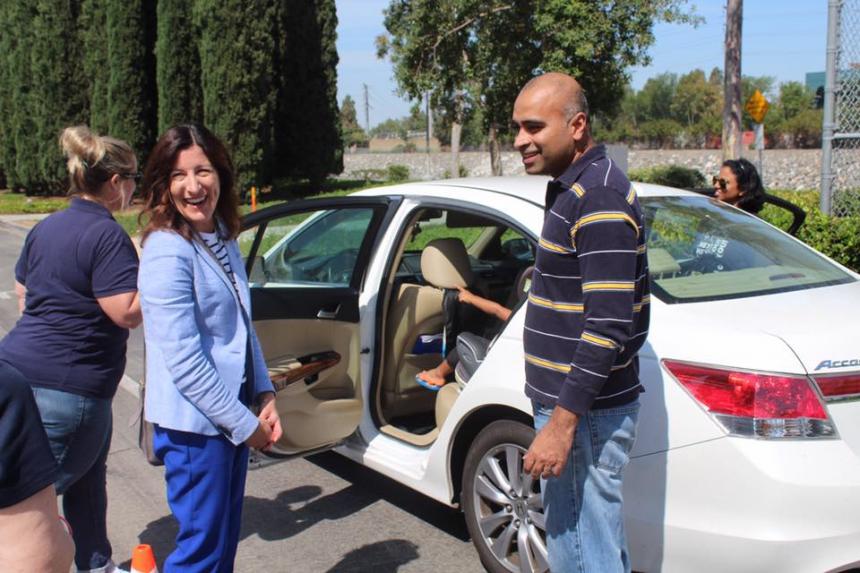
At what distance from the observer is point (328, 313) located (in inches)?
163

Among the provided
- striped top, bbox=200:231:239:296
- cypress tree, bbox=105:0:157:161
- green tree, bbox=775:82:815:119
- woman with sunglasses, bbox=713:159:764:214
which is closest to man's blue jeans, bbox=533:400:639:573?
striped top, bbox=200:231:239:296

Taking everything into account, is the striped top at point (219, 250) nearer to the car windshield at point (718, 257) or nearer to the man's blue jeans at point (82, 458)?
the man's blue jeans at point (82, 458)

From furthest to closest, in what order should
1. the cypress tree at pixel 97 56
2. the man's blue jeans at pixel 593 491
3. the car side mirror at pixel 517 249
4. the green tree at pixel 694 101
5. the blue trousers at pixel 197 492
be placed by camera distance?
1. the green tree at pixel 694 101
2. the cypress tree at pixel 97 56
3. the car side mirror at pixel 517 249
4. the blue trousers at pixel 197 492
5. the man's blue jeans at pixel 593 491

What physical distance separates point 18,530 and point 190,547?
0.78 metres

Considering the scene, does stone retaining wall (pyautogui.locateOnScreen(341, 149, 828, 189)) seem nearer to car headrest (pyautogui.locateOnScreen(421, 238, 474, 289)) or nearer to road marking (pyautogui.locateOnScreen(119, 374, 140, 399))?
road marking (pyautogui.locateOnScreen(119, 374, 140, 399))

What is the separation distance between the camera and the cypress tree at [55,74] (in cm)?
2864

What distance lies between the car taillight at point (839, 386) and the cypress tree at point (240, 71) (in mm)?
22628

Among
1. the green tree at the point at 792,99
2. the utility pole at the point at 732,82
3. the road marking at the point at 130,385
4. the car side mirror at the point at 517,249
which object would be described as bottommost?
the road marking at the point at 130,385

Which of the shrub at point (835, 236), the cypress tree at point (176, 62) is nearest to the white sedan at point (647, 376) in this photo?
the shrub at point (835, 236)

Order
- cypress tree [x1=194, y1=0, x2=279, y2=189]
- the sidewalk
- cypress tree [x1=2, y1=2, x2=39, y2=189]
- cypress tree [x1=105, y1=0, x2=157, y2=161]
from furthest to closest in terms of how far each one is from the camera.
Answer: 1. cypress tree [x1=2, y1=2, x2=39, y2=189]
2. cypress tree [x1=105, y1=0, x2=157, y2=161]
3. cypress tree [x1=194, y1=0, x2=279, y2=189]
4. the sidewalk

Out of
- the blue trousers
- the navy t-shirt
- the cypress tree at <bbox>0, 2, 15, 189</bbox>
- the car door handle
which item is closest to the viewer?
the blue trousers

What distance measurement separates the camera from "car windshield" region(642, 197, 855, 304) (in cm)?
322

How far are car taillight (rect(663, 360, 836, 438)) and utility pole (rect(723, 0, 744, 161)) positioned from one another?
14823mm

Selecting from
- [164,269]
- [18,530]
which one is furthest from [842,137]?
[18,530]
